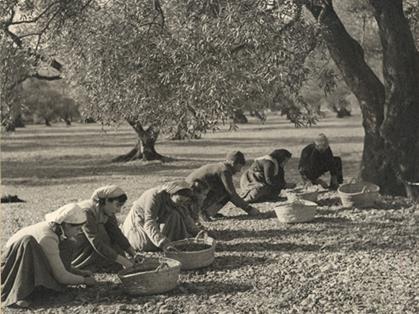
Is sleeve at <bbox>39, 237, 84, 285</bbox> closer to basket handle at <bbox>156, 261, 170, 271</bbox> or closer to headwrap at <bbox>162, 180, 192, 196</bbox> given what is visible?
basket handle at <bbox>156, 261, 170, 271</bbox>

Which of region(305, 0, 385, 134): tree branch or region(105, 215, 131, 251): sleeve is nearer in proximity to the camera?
region(105, 215, 131, 251): sleeve

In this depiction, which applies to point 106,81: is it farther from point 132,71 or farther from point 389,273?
point 389,273

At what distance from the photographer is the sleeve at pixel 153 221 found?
22.9ft

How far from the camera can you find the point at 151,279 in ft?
19.0

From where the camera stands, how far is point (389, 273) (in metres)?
6.39

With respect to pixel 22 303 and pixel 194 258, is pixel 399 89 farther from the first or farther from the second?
pixel 22 303

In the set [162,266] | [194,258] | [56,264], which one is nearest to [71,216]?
[56,264]

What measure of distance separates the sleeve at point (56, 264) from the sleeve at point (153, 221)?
1.38 m

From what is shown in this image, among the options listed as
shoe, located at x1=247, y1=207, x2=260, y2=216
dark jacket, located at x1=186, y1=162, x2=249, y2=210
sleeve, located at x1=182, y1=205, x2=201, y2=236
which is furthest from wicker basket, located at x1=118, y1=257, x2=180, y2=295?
shoe, located at x1=247, y1=207, x2=260, y2=216

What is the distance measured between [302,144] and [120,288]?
81.6 ft

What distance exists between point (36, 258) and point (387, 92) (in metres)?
7.33

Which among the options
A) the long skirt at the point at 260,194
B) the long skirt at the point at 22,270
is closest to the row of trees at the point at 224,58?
Answer: the long skirt at the point at 260,194

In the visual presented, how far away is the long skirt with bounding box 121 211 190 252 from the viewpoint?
7.52 metres

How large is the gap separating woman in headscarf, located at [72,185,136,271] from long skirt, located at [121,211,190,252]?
2.42 feet
